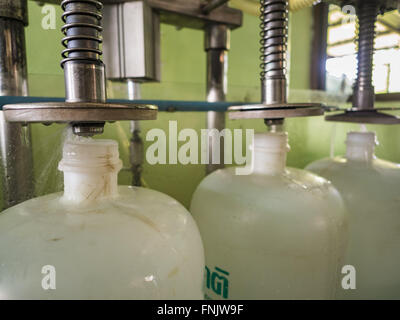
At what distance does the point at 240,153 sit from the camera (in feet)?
3.37

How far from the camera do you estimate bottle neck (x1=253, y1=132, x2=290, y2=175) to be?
0.62 meters

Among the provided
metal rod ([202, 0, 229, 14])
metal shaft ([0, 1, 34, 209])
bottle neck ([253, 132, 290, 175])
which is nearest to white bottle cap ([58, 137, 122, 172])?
metal shaft ([0, 1, 34, 209])

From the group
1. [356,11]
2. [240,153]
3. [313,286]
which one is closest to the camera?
[313,286]

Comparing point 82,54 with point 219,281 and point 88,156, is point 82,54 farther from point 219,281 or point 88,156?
point 219,281

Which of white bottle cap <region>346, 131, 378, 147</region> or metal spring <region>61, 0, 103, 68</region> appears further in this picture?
white bottle cap <region>346, 131, 378, 147</region>

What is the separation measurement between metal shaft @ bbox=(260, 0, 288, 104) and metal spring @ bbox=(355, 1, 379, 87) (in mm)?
346

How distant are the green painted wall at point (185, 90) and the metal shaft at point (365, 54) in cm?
30

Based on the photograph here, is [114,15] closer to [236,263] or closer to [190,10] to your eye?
[190,10]

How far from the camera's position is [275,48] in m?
0.58

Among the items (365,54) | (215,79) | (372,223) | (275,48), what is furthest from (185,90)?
(372,223)

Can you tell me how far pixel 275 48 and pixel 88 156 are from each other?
1.36 ft

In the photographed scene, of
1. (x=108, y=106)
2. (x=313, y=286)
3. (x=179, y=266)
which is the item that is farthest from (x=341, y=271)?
(x=108, y=106)

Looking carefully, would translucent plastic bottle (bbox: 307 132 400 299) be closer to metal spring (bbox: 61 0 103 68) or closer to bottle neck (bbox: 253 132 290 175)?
bottle neck (bbox: 253 132 290 175)

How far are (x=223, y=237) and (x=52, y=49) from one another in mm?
556
